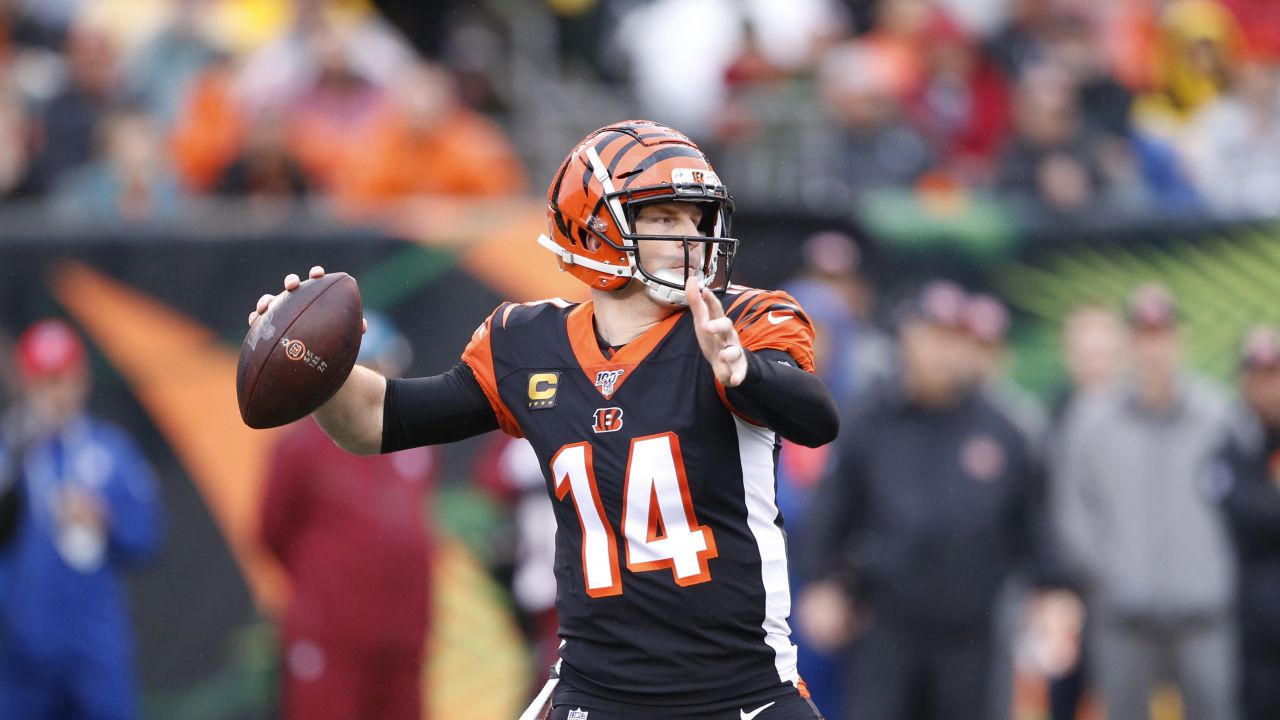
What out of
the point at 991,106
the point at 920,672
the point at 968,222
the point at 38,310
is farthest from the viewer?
the point at 991,106

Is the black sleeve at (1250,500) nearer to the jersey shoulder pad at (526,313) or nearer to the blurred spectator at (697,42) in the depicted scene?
the blurred spectator at (697,42)

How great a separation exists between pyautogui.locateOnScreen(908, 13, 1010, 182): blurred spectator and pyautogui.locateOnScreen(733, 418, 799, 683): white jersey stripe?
19.9ft

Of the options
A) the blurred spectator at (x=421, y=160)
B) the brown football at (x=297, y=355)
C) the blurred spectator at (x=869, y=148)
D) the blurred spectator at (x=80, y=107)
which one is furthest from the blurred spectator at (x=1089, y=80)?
the brown football at (x=297, y=355)

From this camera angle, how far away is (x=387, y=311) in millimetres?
8312

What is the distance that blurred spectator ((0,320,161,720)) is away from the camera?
7.23 m

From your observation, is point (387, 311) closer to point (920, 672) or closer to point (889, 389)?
point (889, 389)

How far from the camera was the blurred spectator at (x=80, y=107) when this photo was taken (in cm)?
898

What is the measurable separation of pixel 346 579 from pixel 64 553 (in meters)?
1.18

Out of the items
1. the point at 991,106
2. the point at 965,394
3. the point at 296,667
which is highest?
the point at 991,106

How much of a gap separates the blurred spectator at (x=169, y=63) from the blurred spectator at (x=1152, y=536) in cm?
536

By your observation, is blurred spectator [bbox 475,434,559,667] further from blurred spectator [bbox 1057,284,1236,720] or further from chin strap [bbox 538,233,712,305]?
chin strap [bbox 538,233,712,305]

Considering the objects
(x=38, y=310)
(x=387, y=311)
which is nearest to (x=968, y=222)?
(x=387, y=311)

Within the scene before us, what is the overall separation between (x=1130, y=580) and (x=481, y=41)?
5.31m

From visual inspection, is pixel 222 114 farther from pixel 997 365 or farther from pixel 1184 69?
pixel 1184 69
